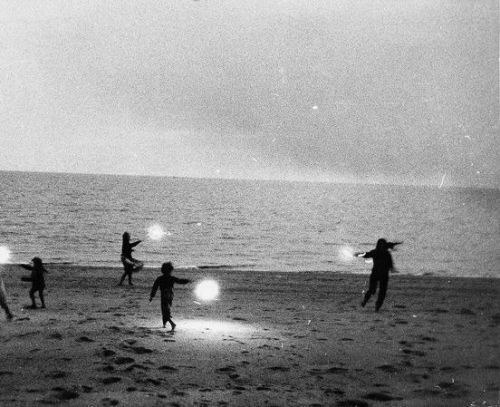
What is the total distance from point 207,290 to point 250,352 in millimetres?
8899

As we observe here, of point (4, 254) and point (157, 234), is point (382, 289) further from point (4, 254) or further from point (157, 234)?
point (157, 234)

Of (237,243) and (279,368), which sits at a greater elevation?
(237,243)

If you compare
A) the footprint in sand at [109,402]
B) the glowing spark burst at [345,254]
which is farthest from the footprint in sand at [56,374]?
the glowing spark burst at [345,254]

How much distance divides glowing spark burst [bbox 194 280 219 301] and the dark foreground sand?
0.72 meters

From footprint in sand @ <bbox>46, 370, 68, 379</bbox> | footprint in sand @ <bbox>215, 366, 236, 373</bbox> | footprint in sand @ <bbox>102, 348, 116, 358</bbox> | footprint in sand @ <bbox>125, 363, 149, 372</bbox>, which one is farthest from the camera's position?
footprint in sand @ <bbox>102, 348, 116, 358</bbox>

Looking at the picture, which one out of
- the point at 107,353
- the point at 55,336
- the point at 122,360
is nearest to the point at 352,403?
the point at 122,360

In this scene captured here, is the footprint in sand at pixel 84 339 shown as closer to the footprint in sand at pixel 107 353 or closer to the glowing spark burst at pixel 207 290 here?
the footprint in sand at pixel 107 353

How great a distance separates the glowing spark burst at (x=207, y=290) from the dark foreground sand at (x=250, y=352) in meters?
0.72

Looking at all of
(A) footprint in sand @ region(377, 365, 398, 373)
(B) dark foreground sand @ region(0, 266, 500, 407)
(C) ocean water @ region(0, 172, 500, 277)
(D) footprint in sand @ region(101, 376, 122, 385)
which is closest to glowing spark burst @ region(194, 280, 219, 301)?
(B) dark foreground sand @ region(0, 266, 500, 407)

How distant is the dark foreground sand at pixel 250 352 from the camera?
23.2ft

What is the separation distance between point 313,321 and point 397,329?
2137 millimetres

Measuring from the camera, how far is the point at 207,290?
18.1 m

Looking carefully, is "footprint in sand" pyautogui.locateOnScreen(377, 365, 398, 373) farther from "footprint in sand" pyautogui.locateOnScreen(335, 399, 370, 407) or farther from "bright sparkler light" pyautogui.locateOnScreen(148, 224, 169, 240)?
"bright sparkler light" pyautogui.locateOnScreen(148, 224, 169, 240)

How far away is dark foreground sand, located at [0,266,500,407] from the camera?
709cm
